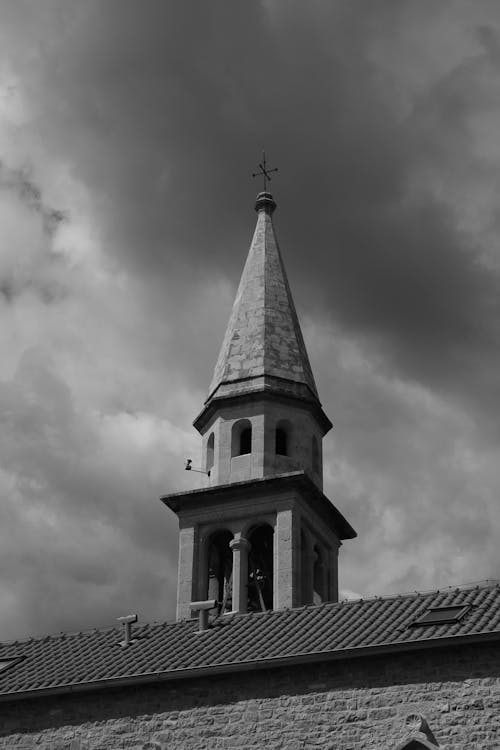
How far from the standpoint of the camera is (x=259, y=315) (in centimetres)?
3662

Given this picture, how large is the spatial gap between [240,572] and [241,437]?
14.2 ft

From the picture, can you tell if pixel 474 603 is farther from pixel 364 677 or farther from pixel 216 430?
pixel 216 430

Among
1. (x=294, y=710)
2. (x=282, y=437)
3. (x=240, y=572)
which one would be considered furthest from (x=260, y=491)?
(x=294, y=710)

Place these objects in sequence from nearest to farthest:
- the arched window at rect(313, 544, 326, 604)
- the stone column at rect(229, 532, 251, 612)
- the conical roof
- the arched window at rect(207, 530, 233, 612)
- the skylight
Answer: the skylight → the stone column at rect(229, 532, 251, 612) → the arched window at rect(207, 530, 233, 612) → the arched window at rect(313, 544, 326, 604) → the conical roof

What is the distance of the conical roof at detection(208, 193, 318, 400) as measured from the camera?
34.5 m

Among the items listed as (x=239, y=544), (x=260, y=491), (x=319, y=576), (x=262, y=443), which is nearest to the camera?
(x=239, y=544)

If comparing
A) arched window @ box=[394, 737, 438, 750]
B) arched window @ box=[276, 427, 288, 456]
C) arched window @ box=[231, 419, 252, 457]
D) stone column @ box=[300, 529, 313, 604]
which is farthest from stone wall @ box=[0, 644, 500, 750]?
arched window @ box=[276, 427, 288, 456]

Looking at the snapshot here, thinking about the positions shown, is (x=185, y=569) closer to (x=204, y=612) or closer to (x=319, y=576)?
(x=319, y=576)

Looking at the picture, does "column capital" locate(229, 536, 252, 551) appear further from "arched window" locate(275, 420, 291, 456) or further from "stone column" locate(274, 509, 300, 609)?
"arched window" locate(275, 420, 291, 456)

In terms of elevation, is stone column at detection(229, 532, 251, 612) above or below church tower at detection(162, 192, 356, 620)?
below

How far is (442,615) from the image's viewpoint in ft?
69.3

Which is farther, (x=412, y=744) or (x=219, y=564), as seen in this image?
(x=219, y=564)

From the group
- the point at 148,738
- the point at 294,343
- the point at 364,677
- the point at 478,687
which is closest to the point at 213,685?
the point at 148,738

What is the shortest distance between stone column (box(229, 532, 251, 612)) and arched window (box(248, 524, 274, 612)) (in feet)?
0.99
